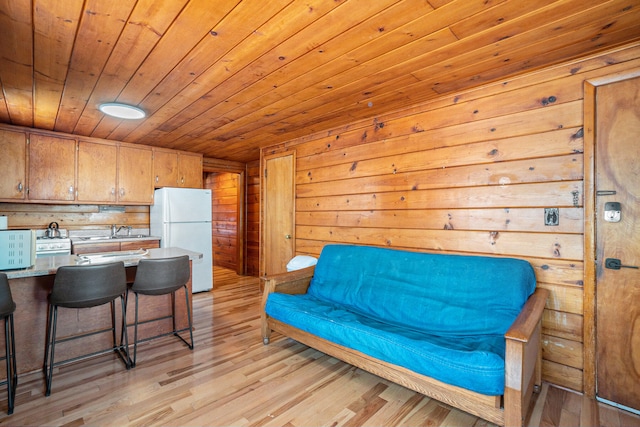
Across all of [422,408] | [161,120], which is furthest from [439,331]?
[161,120]

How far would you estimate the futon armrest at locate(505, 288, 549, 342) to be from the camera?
1.48 m

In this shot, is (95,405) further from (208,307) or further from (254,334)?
(208,307)

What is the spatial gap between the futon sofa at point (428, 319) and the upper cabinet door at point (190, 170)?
112 inches

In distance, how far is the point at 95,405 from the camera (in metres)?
1.90

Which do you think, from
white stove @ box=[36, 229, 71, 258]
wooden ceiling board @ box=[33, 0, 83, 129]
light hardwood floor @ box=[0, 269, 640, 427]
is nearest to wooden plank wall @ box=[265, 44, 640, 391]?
light hardwood floor @ box=[0, 269, 640, 427]

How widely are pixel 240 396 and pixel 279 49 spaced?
220 centimetres

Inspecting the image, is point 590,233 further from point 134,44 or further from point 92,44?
point 92,44

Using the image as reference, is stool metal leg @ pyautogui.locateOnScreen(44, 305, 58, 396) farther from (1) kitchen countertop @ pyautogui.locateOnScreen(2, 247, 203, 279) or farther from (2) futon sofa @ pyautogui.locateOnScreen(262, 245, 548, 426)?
(2) futon sofa @ pyautogui.locateOnScreen(262, 245, 548, 426)

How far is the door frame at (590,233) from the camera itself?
1.97 metres

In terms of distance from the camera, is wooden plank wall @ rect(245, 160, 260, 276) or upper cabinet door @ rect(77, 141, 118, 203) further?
wooden plank wall @ rect(245, 160, 260, 276)

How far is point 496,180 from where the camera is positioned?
7.66 feet

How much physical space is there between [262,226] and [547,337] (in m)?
3.41

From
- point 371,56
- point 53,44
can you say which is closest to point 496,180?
point 371,56

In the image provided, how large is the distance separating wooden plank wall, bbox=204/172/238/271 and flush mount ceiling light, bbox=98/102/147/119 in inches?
123
